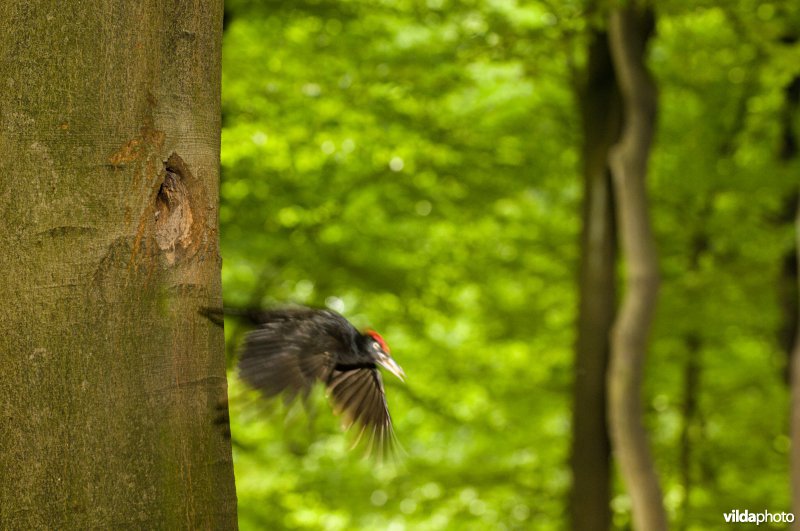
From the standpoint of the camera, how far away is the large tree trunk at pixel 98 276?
2141 mm

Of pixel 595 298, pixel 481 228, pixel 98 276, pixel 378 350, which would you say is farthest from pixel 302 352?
pixel 481 228

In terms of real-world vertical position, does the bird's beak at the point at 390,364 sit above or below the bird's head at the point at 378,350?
below

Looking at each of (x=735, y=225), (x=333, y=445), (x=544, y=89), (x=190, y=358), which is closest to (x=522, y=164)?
(x=544, y=89)

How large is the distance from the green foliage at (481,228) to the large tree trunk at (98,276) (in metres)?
5.69

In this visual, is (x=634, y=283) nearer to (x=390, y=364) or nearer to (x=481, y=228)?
(x=481, y=228)

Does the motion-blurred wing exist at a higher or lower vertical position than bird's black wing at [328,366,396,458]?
higher

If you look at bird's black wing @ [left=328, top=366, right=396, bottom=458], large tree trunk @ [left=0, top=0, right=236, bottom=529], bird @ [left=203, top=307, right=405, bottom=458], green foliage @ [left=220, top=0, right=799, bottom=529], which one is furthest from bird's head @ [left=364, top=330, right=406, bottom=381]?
green foliage @ [left=220, top=0, right=799, bottom=529]

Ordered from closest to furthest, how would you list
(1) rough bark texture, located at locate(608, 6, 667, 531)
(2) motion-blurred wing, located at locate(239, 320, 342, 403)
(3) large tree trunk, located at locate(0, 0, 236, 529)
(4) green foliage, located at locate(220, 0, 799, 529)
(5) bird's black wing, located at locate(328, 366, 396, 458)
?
1. (3) large tree trunk, located at locate(0, 0, 236, 529)
2. (2) motion-blurred wing, located at locate(239, 320, 342, 403)
3. (5) bird's black wing, located at locate(328, 366, 396, 458)
4. (1) rough bark texture, located at locate(608, 6, 667, 531)
5. (4) green foliage, located at locate(220, 0, 799, 529)

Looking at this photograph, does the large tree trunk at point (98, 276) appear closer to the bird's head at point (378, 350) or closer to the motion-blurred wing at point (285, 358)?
the motion-blurred wing at point (285, 358)

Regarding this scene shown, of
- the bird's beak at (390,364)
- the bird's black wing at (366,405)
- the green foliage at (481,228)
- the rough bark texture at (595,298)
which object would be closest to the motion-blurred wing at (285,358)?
the bird's beak at (390,364)

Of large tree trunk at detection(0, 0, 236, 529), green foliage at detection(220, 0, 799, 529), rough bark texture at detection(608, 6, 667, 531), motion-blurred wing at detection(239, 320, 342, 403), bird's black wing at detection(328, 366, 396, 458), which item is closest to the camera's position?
large tree trunk at detection(0, 0, 236, 529)

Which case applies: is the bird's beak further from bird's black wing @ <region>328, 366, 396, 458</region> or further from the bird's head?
bird's black wing @ <region>328, 366, 396, 458</region>

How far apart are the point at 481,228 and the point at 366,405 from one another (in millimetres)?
8604

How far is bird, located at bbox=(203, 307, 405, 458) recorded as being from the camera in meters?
2.52
